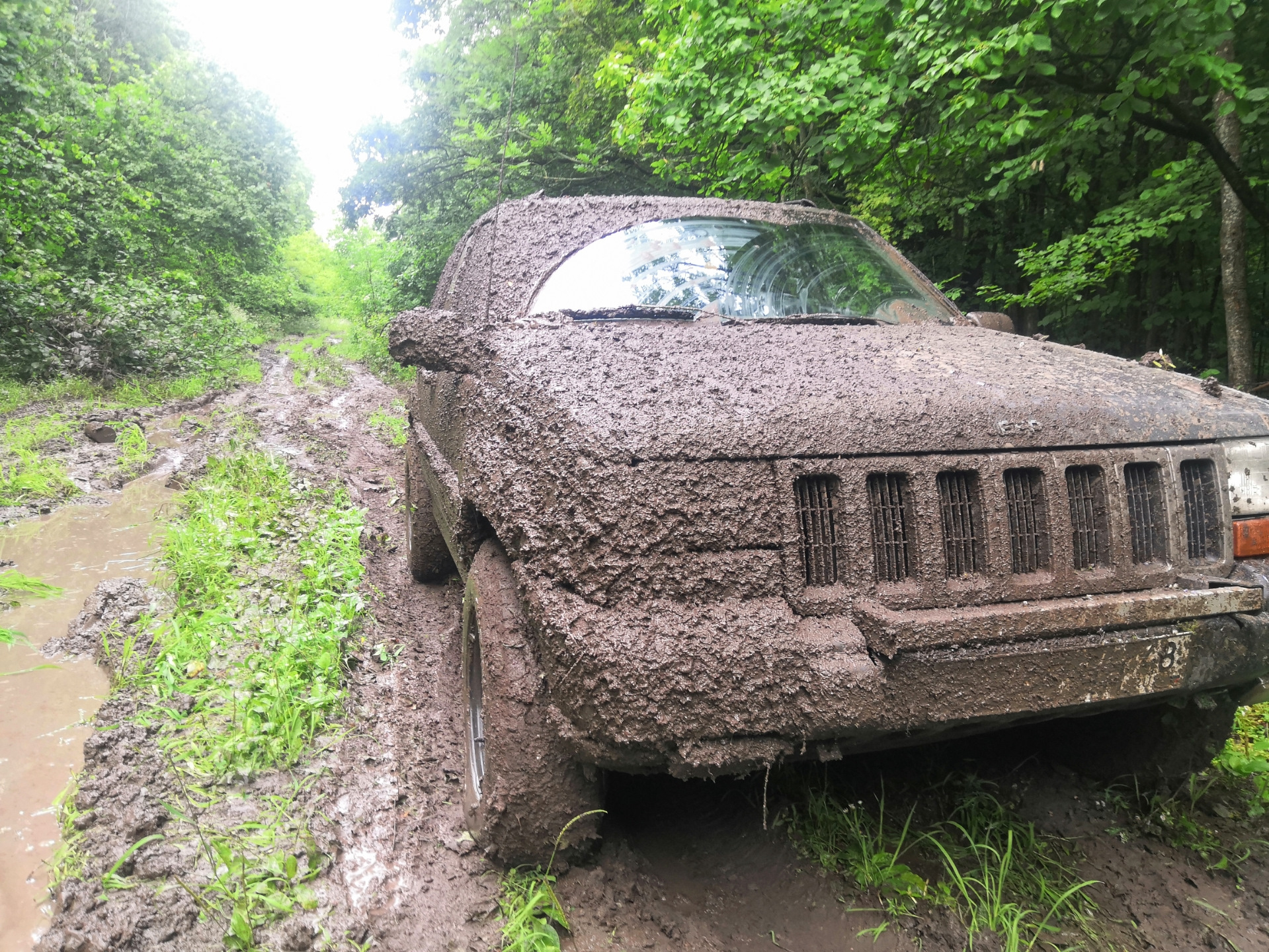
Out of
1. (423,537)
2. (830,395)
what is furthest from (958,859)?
(423,537)

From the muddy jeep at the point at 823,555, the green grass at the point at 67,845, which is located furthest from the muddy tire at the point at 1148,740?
the green grass at the point at 67,845

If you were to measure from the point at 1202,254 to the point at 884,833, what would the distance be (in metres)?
7.19

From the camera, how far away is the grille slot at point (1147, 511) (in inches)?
69.7

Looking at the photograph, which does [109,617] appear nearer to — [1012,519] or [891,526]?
[891,526]

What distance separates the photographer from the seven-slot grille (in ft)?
5.18

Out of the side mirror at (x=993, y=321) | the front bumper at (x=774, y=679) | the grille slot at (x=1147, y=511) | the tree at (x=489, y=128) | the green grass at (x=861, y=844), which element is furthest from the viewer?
the tree at (x=489, y=128)

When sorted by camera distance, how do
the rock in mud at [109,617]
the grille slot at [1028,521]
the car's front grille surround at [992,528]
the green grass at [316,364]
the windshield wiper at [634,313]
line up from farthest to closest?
the green grass at [316,364] → the rock in mud at [109,617] → the windshield wiper at [634,313] → the grille slot at [1028,521] → the car's front grille surround at [992,528]

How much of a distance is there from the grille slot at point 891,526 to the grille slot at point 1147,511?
2.06 feet

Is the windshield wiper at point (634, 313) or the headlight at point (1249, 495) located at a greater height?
the windshield wiper at point (634, 313)

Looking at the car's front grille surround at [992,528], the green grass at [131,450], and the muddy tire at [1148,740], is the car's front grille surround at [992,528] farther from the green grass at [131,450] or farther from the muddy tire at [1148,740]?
the green grass at [131,450]

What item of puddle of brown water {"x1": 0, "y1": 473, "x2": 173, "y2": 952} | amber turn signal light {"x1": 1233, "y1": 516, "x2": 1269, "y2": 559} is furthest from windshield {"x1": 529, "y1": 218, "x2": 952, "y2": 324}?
puddle of brown water {"x1": 0, "y1": 473, "x2": 173, "y2": 952}

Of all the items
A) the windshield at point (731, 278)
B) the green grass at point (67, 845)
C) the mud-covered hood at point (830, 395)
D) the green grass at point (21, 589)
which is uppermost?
the windshield at point (731, 278)

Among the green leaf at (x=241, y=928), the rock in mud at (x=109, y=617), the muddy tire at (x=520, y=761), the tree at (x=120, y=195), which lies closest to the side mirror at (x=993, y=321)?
the muddy tire at (x=520, y=761)

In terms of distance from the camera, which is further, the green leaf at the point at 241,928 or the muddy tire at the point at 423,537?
the muddy tire at the point at 423,537
